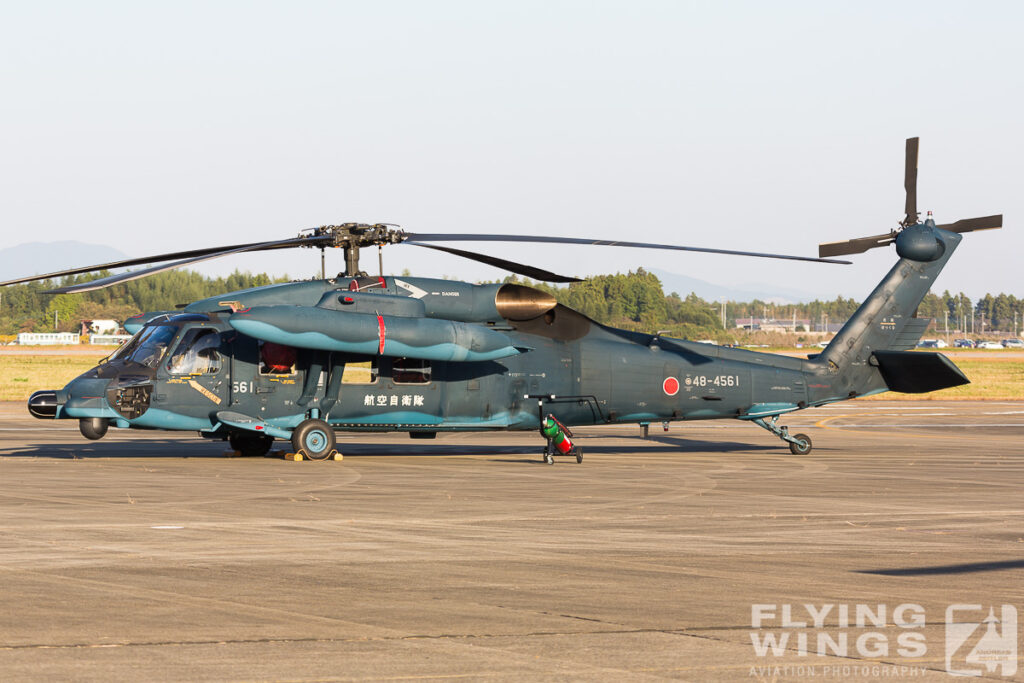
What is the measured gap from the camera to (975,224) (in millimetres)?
25688

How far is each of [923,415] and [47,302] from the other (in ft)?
489

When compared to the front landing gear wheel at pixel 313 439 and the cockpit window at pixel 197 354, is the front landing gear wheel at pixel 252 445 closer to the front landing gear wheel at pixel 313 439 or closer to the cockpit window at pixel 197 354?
the front landing gear wheel at pixel 313 439

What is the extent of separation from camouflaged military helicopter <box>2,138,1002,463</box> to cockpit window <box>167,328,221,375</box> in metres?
0.03

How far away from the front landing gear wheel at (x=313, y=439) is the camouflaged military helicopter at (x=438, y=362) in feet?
0.10

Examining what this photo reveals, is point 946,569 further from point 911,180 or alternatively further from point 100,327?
point 100,327

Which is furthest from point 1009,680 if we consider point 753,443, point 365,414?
point 753,443

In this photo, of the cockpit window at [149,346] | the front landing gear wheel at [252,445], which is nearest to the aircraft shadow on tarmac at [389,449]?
the front landing gear wheel at [252,445]

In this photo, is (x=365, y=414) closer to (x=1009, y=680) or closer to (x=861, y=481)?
(x=861, y=481)

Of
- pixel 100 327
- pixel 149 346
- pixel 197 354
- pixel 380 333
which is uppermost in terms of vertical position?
pixel 380 333

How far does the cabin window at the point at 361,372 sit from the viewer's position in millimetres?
23828

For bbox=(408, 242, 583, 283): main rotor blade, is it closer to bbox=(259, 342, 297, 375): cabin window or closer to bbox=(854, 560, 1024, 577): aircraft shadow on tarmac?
bbox=(259, 342, 297, 375): cabin window

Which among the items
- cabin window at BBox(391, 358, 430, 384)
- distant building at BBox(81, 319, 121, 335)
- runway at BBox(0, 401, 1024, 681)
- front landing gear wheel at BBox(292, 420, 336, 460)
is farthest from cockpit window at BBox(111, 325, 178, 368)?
distant building at BBox(81, 319, 121, 335)

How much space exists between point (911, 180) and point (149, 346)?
17466 millimetres

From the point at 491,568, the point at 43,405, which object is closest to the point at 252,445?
the point at 43,405
